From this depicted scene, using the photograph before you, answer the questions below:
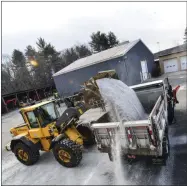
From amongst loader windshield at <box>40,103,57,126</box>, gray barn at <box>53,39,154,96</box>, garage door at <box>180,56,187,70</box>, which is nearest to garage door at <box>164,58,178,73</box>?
garage door at <box>180,56,187,70</box>

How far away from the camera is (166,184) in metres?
4.15

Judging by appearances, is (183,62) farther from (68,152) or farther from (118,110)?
(68,152)

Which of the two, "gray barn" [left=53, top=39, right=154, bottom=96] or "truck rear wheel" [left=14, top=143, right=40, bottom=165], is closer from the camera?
"truck rear wheel" [left=14, top=143, right=40, bottom=165]

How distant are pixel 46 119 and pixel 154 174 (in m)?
3.61

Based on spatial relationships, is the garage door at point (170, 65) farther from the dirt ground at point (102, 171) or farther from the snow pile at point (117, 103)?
the snow pile at point (117, 103)

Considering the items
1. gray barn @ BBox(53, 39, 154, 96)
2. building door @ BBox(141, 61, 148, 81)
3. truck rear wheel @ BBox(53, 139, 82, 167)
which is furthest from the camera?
building door @ BBox(141, 61, 148, 81)

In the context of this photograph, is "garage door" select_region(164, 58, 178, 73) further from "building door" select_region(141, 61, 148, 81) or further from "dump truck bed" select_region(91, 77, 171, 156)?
"dump truck bed" select_region(91, 77, 171, 156)

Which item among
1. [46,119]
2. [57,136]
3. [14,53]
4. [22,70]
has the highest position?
[14,53]

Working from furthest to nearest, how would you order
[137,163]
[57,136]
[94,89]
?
[94,89] < [57,136] < [137,163]

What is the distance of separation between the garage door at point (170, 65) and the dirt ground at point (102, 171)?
19856 mm

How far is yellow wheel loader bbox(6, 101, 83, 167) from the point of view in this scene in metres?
5.70

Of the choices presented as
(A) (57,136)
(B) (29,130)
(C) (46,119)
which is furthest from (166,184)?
(B) (29,130)

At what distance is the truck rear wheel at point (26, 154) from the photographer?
6149 millimetres

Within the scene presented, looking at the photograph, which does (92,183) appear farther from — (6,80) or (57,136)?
(6,80)
